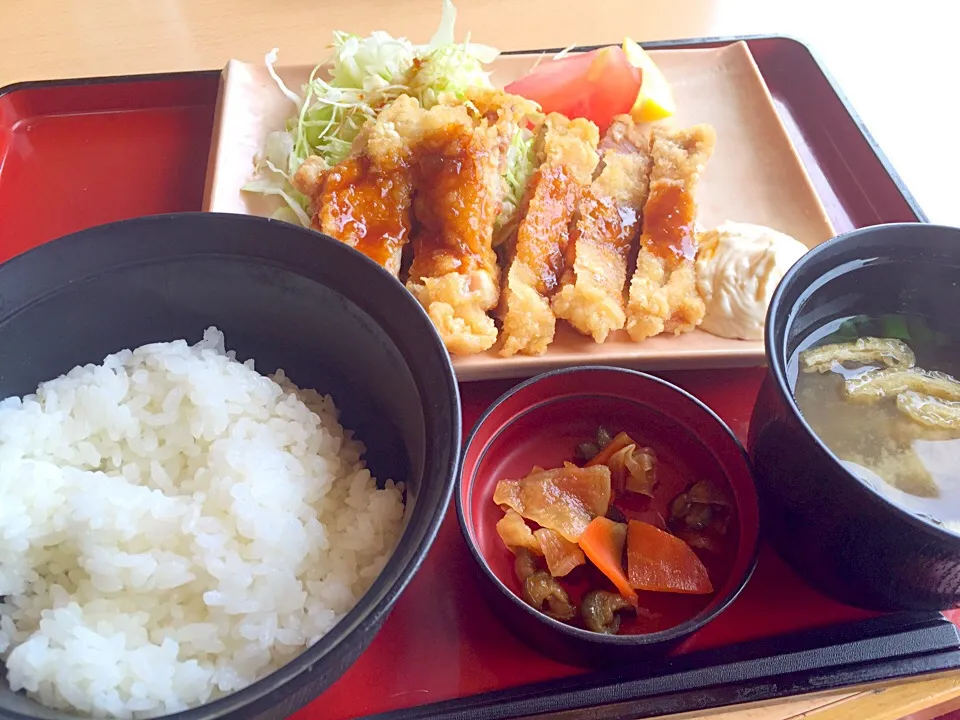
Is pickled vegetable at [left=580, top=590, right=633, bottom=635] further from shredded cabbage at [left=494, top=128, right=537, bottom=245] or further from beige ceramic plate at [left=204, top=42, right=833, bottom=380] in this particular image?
shredded cabbage at [left=494, top=128, right=537, bottom=245]

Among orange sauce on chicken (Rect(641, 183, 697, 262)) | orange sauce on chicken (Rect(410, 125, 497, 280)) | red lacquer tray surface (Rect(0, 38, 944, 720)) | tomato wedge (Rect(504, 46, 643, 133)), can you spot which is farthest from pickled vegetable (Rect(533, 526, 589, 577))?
tomato wedge (Rect(504, 46, 643, 133))

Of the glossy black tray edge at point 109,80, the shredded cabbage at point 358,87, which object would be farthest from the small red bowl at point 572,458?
the glossy black tray edge at point 109,80

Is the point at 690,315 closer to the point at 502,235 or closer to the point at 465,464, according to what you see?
the point at 502,235

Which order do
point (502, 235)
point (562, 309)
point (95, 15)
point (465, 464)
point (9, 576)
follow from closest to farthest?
point (9, 576) → point (465, 464) → point (562, 309) → point (502, 235) → point (95, 15)

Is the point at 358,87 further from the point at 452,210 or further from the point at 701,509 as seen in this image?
the point at 701,509

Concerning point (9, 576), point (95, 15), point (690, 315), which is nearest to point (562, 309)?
point (690, 315)

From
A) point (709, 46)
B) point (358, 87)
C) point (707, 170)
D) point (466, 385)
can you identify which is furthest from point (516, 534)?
point (709, 46)
